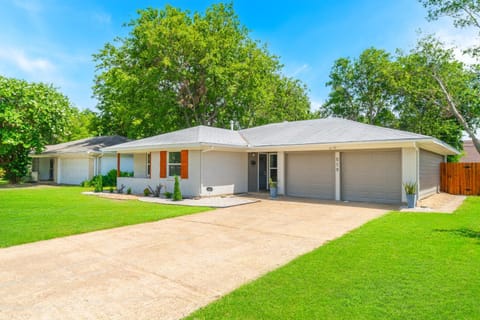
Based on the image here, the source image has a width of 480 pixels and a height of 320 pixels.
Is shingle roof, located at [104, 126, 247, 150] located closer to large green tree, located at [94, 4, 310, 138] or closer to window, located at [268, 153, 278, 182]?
window, located at [268, 153, 278, 182]

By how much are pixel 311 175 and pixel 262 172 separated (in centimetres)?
325

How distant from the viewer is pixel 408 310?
3145 mm

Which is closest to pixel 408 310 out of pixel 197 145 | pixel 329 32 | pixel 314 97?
pixel 197 145

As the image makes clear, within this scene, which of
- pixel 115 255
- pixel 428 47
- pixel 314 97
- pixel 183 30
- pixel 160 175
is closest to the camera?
pixel 115 255

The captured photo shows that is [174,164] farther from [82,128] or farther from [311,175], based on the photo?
[82,128]

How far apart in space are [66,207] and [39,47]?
38.7 feet

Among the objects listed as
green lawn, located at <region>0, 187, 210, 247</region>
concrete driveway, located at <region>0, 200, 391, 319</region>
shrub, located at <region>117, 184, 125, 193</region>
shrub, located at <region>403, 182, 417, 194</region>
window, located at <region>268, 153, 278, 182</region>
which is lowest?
concrete driveway, located at <region>0, 200, 391, 319</region>

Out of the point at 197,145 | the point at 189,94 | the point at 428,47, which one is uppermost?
the point at 428,47

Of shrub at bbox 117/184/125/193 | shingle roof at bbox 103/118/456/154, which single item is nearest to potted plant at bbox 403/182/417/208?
shingle roof at bbox 103/118/456/154

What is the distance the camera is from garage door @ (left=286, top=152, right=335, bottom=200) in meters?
13.4

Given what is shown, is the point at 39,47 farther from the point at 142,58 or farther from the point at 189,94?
the point at 189,94

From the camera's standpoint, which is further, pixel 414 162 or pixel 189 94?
pixel 189 94

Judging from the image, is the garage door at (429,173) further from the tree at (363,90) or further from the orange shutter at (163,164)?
the tree at (363,90)

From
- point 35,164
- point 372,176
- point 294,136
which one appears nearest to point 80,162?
point 35,164
